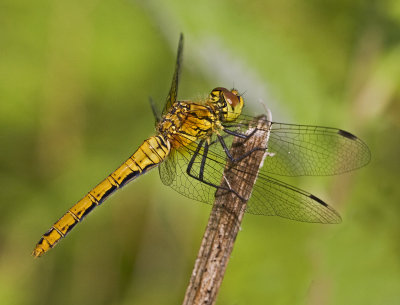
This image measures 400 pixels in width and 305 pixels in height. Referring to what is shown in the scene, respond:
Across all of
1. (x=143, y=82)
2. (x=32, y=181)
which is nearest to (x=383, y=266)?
(x=143, y=82)

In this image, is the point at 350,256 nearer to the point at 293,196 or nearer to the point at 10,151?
the point at 293,196

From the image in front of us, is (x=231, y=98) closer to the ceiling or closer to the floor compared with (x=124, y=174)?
closer to the ceiling

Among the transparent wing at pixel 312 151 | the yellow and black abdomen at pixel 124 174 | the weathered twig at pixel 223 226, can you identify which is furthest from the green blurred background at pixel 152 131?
the yellow and black abdomen at pixel 124 174

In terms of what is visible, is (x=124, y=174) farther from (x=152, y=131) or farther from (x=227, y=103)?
(x=152, y=131)

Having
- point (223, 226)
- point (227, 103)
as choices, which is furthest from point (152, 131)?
point (223, 226)

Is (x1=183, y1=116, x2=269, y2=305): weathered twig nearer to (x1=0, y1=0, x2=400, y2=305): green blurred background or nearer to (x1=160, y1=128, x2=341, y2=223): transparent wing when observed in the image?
(x1=160, y1=128, x2=341, y2=223): transparent wing

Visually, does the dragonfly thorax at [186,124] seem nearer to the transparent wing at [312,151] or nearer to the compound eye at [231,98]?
the compound eye at [231,98]
